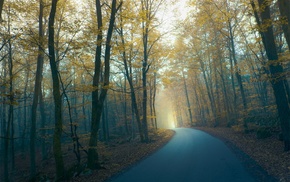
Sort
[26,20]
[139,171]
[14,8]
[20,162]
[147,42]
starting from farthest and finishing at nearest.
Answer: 1. [20,162]
2. [147,42]
3. [26,20]
4. [14,8]
5. [139,171]

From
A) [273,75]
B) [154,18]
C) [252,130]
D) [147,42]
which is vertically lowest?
[252,130]

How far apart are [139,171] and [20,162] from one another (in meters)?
19.3

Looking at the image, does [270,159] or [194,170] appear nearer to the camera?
[194,170]

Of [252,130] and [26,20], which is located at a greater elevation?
[26,20]

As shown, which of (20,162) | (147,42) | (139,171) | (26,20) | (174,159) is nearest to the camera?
(139,171)

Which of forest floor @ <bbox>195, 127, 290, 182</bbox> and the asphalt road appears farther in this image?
the asphalt road

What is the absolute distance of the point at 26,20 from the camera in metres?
12.6

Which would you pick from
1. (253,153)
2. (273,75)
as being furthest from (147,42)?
(253,153)

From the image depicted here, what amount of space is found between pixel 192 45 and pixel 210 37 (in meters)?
2.84

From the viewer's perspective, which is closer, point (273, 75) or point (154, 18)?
point (273, 75)

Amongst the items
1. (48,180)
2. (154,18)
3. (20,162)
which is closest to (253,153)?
(48,180)

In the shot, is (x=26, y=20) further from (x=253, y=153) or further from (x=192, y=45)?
(x=192, y=45)

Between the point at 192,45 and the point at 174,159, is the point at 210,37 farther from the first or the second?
the point at 174,159

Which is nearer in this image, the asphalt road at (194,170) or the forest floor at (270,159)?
the forest floor at (270,159)
